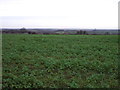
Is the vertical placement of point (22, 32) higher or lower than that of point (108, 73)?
higher

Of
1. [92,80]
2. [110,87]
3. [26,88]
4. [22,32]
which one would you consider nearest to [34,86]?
[26,88]

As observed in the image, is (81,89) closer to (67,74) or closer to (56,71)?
(67,74)

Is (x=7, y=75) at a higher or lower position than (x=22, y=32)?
lower

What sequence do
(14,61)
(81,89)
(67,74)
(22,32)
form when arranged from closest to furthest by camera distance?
(81,89)
(67,74)
(14,61)
(22,32)

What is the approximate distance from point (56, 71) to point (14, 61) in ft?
9.14

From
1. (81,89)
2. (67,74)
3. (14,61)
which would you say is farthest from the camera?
(14,61)

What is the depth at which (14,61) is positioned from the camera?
8703 millimetres

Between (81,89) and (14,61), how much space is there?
4.60m

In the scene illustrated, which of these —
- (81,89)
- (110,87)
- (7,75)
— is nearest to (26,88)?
(7,75)

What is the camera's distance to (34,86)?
5.59 metres

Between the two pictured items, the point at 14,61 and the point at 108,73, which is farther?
the point at 14,61

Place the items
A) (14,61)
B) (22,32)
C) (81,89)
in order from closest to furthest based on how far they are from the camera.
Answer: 1. (81,89)
2. (14,61)
3. (22,32)

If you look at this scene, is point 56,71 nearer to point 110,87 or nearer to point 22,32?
point 110,87

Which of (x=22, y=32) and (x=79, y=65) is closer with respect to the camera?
(x=79, y=65)
